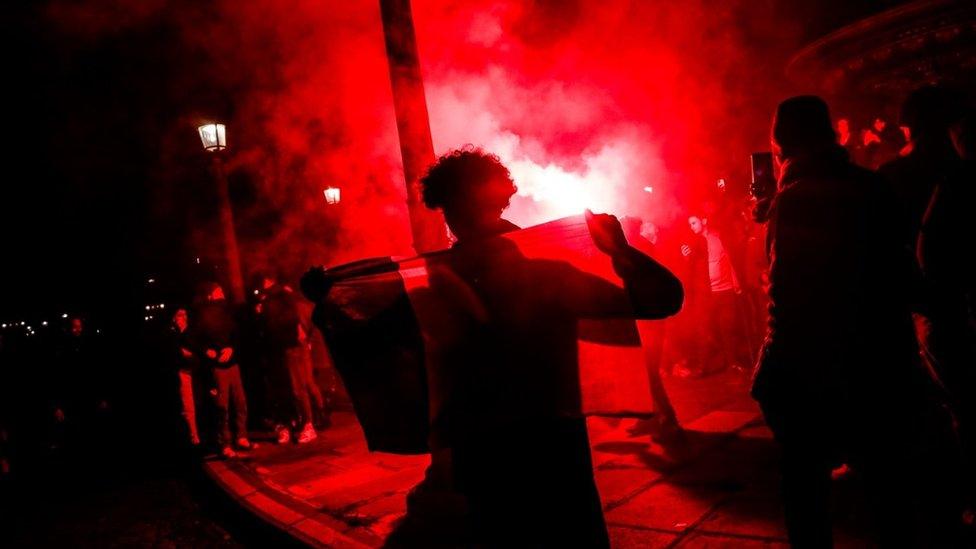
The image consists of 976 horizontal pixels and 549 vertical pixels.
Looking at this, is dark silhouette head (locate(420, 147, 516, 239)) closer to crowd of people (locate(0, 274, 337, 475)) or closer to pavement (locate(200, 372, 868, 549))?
pavement (locate(200, 372, 868, 549))

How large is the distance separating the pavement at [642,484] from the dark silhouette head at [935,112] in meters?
2.05

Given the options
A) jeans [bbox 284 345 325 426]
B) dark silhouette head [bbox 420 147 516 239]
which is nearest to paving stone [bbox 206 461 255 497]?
jeans [bbox 284 345 325 426]

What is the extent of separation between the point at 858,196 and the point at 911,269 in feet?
1.13

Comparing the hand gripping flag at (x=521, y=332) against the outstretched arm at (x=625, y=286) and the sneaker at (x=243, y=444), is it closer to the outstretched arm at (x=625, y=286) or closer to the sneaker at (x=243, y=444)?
the outstretched arm at (x=625, y=286)

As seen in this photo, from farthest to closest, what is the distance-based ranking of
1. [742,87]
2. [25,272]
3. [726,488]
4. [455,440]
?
1. [25,272]
2. [742,87]
3. [726,488]
4. [455,440]

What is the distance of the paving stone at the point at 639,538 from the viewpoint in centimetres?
364

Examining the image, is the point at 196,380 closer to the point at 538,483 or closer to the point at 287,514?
the point at 287,514

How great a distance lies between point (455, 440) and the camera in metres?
2.06

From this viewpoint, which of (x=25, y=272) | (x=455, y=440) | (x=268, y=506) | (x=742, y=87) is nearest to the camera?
(x=455, y=440)

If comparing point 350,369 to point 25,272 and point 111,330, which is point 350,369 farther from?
point 25,272

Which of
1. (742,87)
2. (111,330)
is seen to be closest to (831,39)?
(742,87)

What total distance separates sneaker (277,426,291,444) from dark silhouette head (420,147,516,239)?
6813 millimetres

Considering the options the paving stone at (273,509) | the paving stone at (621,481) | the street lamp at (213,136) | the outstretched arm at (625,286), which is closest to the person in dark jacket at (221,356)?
the paving stone at (273,509)

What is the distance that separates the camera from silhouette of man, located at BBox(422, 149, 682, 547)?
6.53 feet
